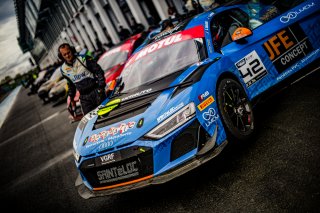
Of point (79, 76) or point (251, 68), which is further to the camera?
point (79, 76)

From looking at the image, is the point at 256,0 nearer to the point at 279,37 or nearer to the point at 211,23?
the point at 279,37

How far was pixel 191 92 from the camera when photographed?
2.84 m

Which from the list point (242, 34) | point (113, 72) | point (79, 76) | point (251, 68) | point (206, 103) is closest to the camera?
point (206, 103)

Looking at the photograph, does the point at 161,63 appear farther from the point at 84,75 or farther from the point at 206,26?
the point at 84,75

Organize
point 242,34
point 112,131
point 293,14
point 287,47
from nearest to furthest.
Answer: point 112,131 → point 242,34 → point 287,47 → point 293,14

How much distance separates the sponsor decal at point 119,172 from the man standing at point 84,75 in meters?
2.22

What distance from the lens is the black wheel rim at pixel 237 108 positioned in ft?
10.5

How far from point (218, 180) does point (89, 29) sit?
2840cm

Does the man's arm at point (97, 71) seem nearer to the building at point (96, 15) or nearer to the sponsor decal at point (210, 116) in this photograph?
the sponsor decal at point (210, 116)

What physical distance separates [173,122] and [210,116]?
39 cm

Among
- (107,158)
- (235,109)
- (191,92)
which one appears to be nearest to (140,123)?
(107,158)

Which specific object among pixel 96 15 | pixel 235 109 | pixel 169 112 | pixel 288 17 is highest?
pixel 96 15

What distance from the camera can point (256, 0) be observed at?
5074mm

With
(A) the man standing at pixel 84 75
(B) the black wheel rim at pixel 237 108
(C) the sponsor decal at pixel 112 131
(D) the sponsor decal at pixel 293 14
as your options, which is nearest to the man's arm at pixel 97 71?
(A) the man standing at pixel 84 75
